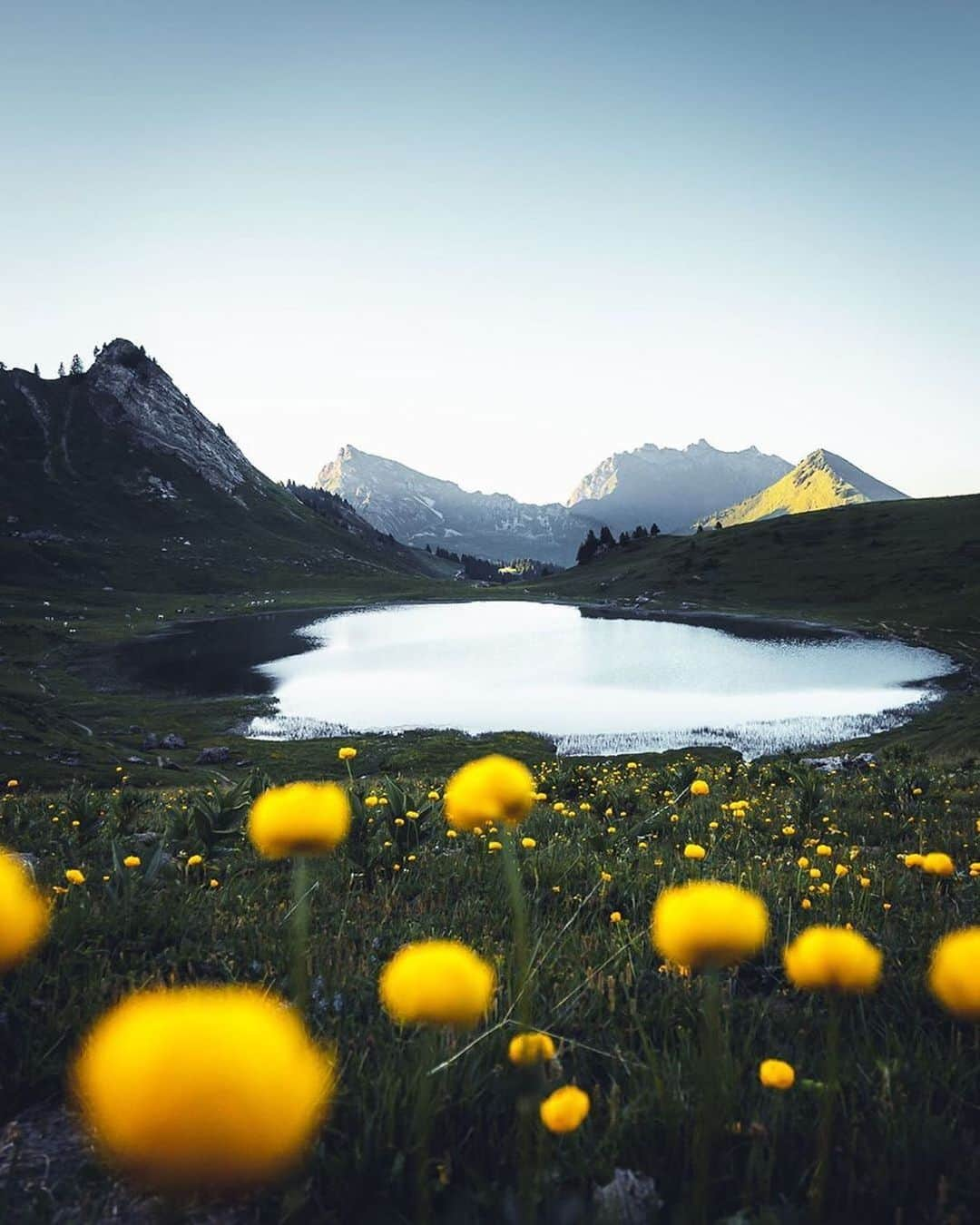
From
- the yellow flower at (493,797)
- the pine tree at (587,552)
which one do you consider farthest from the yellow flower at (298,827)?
the pine tree at (587,552)

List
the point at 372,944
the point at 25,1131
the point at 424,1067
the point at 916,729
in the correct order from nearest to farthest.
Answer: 1. the point at 424,1067
2. the point at 25,1131
3. the point at 372,944
4. the point at 916,729

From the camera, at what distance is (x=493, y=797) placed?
7.23 ft

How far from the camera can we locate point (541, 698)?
5178cm

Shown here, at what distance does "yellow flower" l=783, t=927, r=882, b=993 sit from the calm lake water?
120 ft

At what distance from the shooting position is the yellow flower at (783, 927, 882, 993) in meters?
1.62

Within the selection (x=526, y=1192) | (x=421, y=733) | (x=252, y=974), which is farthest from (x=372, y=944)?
(x=421, y=733)

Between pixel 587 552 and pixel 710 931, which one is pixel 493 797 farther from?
pixel 587 552

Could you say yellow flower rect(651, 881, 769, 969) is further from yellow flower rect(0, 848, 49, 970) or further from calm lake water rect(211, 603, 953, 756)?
calm lake water rect(211, 603, 953, 756)

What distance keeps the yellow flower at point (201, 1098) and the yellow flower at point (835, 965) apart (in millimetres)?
1212

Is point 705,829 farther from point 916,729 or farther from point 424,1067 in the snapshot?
point 916,729

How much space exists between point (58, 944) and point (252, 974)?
88 centimetres

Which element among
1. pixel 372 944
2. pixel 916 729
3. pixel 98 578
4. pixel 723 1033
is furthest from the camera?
pixel 98 578

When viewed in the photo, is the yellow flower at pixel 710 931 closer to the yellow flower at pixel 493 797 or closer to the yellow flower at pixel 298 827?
the yellow flower at pixel 493 797

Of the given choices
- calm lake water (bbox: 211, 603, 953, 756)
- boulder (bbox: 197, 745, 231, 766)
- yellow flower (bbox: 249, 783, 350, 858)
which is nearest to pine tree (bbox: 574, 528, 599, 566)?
calm lake water (bbox: 211, 603, 953, 756)
